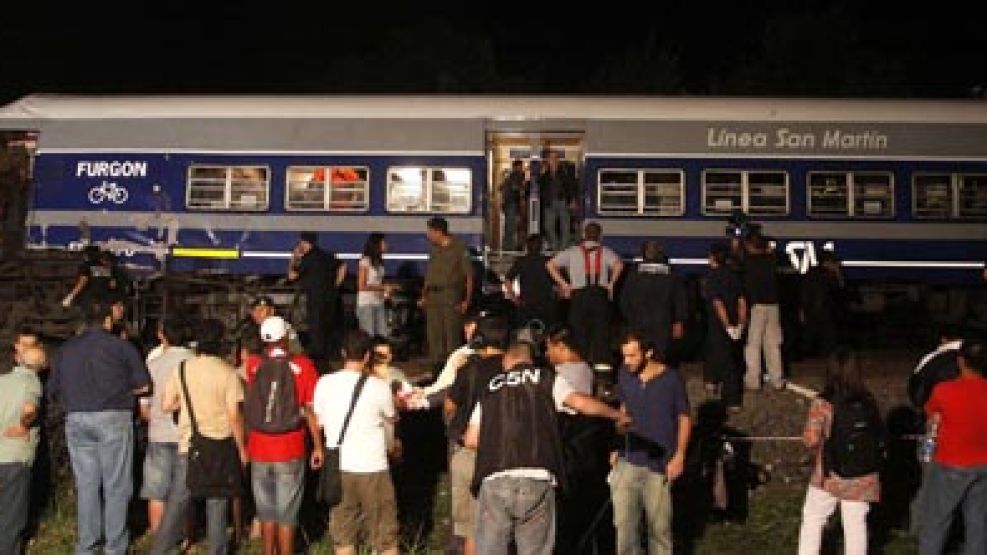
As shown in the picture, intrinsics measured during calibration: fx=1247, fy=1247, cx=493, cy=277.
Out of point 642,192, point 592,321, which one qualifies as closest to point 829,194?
point 642,192

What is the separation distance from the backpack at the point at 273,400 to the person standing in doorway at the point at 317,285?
4.80 meters

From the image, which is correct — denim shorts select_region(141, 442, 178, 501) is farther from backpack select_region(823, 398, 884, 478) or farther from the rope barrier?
the rope barrier

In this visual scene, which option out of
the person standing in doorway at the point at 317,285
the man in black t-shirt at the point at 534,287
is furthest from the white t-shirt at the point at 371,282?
the man in black t-shirt at the point at 534,287

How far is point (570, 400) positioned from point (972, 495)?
315cm

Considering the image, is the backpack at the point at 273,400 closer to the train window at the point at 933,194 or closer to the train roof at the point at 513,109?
the train roof at the point at 513,109

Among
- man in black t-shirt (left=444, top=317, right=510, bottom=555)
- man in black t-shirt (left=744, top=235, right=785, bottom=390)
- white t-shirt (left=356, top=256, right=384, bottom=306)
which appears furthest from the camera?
white t-shirt (left=356, top=256, right=384, bottom=306)

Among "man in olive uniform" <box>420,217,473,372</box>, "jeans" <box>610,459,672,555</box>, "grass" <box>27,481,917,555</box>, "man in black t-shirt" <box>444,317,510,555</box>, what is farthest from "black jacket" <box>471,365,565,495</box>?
"man in olive uniform" <box>420,217,473,372</box>

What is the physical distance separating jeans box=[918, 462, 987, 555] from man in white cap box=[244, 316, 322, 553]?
4.30m

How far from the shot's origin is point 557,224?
1664 cm

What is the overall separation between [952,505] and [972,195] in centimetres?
926

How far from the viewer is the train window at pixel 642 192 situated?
16.9 metres

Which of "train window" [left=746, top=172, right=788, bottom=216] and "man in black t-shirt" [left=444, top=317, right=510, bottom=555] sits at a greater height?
"train window" [left=746, top=172, right=788, bottom=216]

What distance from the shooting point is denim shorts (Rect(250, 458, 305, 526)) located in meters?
8.75

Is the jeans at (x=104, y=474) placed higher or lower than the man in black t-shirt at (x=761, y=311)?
lower
